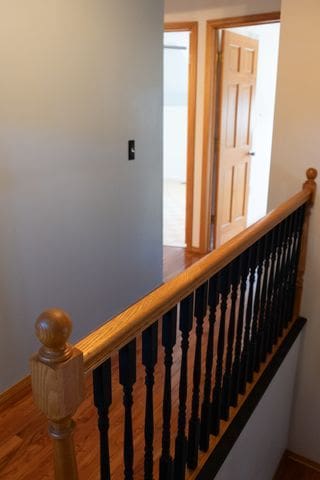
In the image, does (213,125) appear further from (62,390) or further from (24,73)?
(62,390)

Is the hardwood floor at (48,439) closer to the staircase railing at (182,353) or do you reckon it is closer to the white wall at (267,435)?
the staircase railing at (182,353)

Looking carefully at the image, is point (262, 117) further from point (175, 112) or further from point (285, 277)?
point (285, 277)

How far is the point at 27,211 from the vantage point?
1886 millimetres

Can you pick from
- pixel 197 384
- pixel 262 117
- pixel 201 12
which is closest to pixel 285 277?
pixel 197 384

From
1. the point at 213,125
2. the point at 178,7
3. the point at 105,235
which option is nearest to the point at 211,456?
the point at 105,235

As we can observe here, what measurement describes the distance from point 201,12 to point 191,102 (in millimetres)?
728

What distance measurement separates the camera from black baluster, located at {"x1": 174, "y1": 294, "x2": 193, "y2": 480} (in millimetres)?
1319

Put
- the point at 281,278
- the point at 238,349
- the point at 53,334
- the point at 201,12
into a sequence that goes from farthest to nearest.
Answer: the point at 201,12
the point at 281,278
the point at 238,349
the point at 53,334

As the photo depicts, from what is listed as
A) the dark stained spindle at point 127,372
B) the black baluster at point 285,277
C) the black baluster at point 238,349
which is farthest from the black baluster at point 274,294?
the dark stained spindle at point 127,372

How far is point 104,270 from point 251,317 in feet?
3.02

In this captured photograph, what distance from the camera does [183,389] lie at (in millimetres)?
1416

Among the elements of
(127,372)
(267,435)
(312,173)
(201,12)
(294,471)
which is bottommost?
(294,471)

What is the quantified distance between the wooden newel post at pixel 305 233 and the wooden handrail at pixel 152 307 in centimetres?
85

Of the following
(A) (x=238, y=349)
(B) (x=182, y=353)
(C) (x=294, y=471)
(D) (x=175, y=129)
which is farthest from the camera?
(D) (x=175, y=129)
